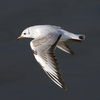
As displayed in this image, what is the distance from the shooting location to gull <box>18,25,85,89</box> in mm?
8250

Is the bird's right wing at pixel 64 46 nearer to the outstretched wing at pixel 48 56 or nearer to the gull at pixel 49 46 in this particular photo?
the gull at pixel 49 46

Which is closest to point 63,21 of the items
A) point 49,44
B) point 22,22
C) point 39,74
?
point 22,22

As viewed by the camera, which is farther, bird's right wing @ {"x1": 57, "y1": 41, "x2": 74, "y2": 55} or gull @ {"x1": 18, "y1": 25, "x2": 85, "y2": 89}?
bird's right wing @ {"x1": 57, "y1": 41, "x2": 74, "y2": 55}

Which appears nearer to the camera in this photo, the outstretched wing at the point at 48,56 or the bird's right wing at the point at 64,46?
the outstretched wing at the point at 48,56

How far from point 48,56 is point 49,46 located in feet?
0.69

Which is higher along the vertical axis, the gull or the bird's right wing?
the gull

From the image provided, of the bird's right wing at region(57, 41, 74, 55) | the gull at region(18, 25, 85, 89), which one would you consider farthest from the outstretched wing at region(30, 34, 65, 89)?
the bird's right wing at region(57, 41, 74, 55)

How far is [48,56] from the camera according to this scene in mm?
8398

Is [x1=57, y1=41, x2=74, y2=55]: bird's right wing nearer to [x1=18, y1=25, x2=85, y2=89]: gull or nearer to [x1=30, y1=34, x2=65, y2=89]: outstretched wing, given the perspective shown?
[x1=18, y1=25, x2=85, y2=89]: gull

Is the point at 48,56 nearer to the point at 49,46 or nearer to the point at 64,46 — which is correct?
the point at 49,46

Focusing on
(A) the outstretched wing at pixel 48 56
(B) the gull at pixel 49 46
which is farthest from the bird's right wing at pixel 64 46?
(A) the outstretched wing at pixel 48 56

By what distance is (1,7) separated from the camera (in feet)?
37.5

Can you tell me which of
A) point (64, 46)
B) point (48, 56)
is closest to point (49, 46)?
point (48, 56)

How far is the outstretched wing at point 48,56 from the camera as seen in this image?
8.23m
